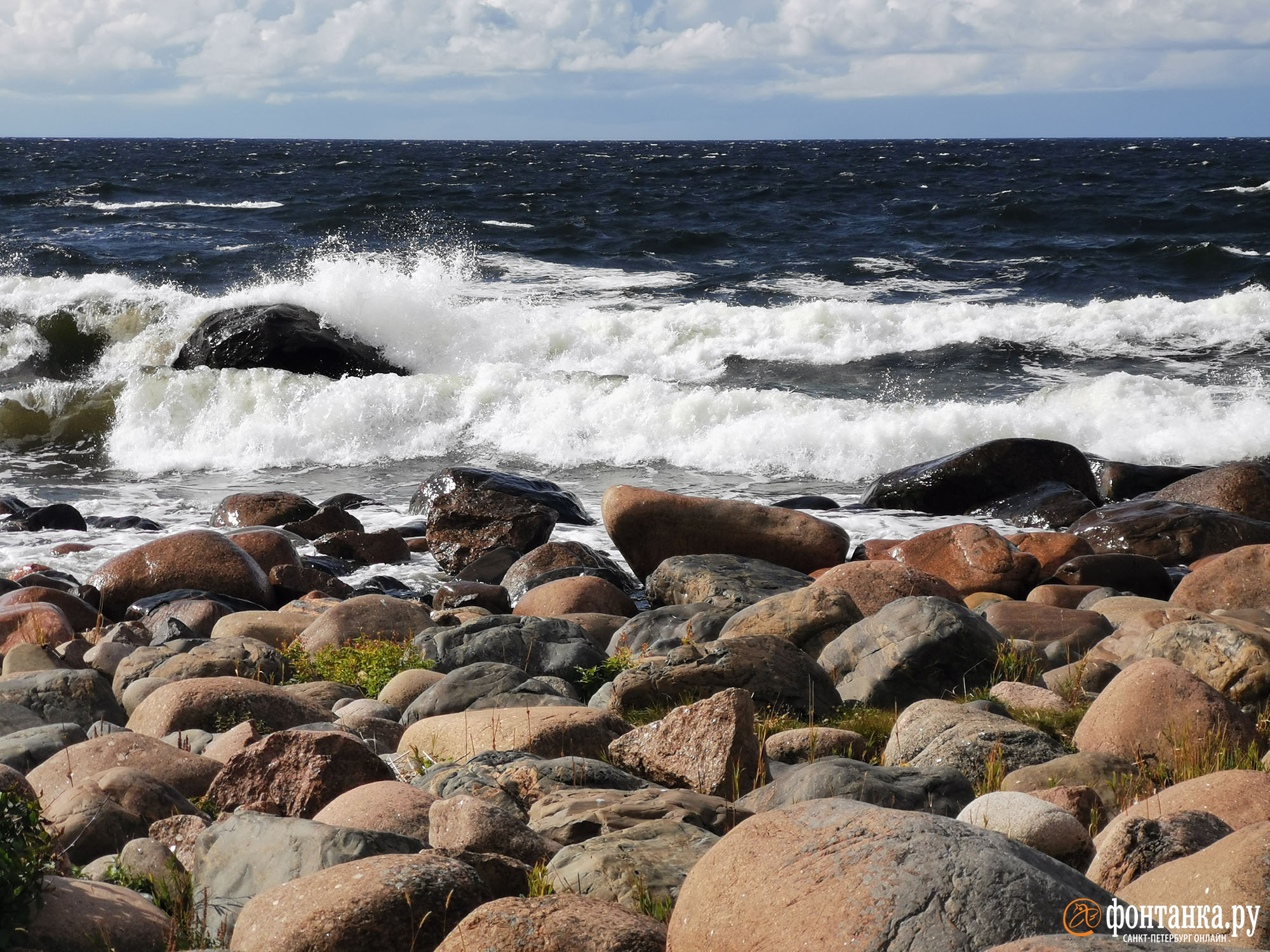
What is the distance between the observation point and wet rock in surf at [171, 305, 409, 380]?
15.5 m

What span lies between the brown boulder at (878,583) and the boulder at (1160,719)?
6.24 ft

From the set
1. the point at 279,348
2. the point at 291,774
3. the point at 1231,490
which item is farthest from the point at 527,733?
the point at 279,348

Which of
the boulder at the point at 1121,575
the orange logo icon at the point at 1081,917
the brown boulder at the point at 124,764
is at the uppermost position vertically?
the orange logo icon at the point at 1081,917

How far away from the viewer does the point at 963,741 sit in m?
4.09

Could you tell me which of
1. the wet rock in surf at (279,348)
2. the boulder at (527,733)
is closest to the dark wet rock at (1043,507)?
the boulder at (527,733)

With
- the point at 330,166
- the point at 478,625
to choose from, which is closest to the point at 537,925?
the point at 478,625

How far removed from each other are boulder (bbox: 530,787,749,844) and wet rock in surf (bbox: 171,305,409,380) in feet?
41.4

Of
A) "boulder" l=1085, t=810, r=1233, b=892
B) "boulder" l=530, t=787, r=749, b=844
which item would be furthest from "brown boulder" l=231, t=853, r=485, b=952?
"boulder" l=1085, t=810, r=1233, b=892

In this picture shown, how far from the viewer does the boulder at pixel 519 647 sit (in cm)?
564

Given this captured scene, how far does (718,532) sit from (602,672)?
2786 mm

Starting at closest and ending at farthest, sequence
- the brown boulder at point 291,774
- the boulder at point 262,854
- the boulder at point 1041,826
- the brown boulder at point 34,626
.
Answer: the boulder at point 262,854, the boulder at point 1041,826, the brown boulder at point 291,774, the brown boulder at point 34,626

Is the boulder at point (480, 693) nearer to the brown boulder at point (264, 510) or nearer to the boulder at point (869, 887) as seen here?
the boulder at point (869, 887)

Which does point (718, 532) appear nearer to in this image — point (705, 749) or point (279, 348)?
point (705, 749)

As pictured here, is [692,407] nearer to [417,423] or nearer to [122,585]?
[417,423]
